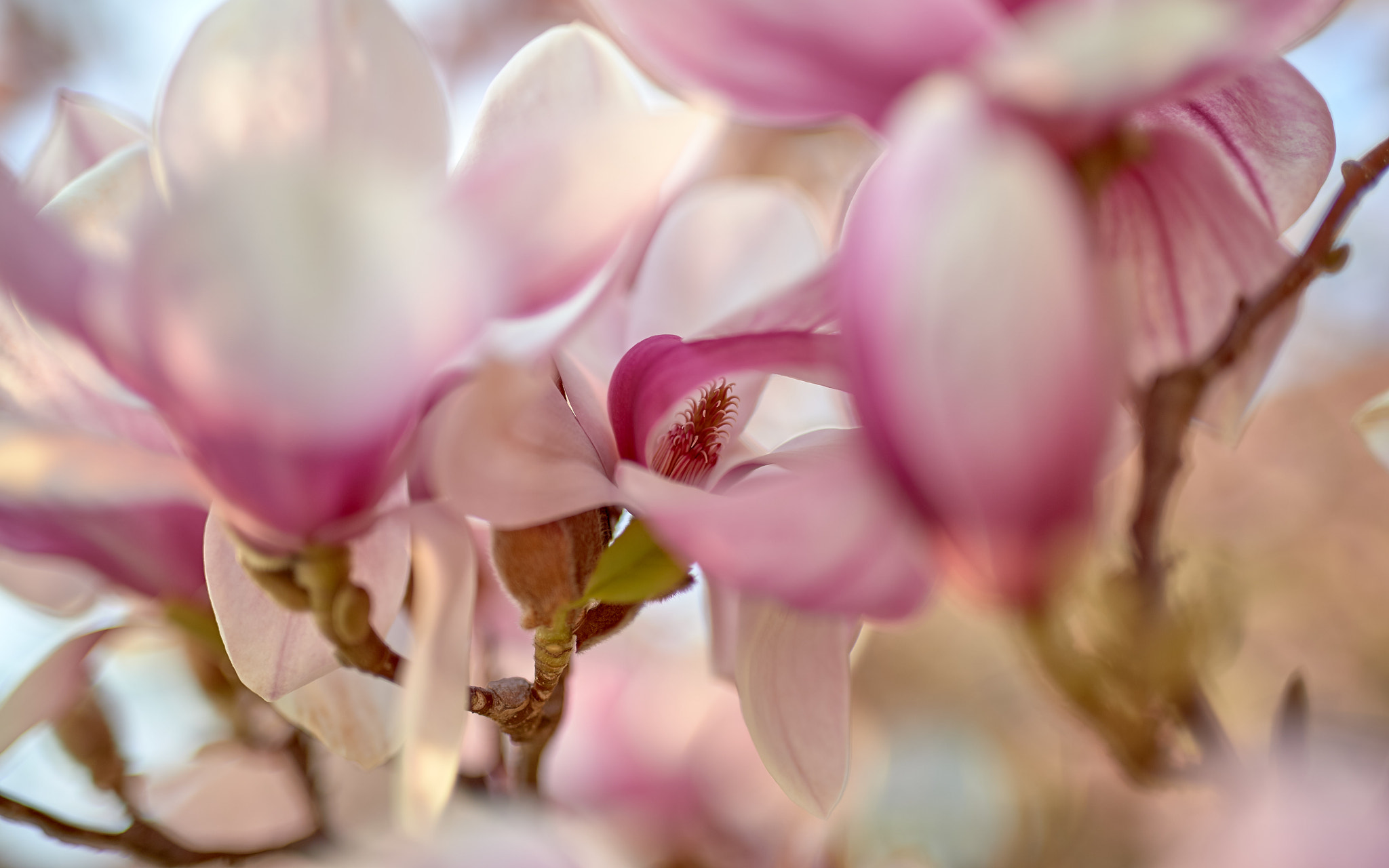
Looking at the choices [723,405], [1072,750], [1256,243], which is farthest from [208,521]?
[1072,750]

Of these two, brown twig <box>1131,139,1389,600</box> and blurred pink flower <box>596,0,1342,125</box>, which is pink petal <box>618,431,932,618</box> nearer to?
blurred pink flower <box>596,0,1342,125</box>

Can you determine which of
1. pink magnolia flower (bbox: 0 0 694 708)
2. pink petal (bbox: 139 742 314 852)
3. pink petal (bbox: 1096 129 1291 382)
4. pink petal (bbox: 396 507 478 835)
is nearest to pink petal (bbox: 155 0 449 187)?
pink magnolia flower (bbox: 0 0 694 708)

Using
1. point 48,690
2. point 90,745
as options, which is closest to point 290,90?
point 48,690

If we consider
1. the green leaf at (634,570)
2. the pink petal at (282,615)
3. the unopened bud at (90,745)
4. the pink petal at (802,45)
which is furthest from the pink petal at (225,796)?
the pink petal at (802,45)

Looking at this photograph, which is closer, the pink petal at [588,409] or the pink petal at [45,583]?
the pink petal at [588,409]

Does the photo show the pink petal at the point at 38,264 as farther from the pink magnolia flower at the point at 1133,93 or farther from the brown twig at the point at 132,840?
the brown twig at the point at 132,840

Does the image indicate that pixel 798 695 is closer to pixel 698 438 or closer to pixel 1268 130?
pixel 698 438

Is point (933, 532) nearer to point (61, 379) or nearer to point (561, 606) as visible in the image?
point (561, 606)
